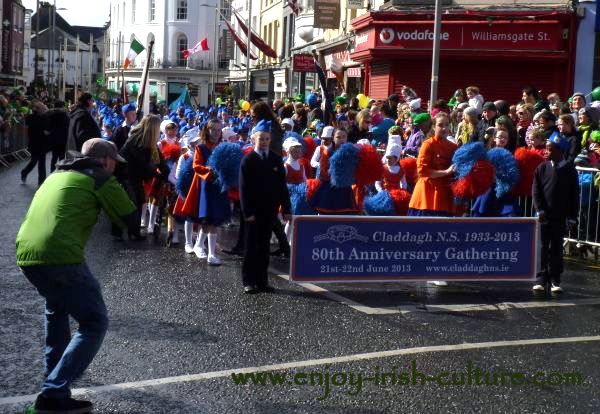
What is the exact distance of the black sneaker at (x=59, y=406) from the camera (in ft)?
18.8

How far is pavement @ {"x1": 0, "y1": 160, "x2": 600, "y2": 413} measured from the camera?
20.4 ft

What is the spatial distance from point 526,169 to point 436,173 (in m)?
1.20

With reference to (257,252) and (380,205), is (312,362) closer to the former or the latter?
(257,252)

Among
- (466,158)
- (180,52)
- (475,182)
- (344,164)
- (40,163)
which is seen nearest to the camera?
(466,158)

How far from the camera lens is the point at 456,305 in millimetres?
9414

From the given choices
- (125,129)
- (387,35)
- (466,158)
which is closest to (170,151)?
(125,129)

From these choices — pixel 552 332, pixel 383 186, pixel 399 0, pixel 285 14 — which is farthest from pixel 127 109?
pixel 285 14

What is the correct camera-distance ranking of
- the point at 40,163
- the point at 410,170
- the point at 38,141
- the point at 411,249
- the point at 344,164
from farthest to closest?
the point at 38,141 < the point at 40,163 < the point at 410,170 < the point at 344,164 < the point at 411,249

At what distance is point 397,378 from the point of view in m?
6.69

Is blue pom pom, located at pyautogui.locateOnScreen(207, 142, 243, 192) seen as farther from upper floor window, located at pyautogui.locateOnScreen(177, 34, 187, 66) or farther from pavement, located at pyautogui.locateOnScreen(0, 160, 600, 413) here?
upper floor window, located at pyautogui.locateOnScreen(177, 34, 187, 66)

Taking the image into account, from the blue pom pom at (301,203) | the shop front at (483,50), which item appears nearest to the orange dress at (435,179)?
the blue pom pom at (301,203)

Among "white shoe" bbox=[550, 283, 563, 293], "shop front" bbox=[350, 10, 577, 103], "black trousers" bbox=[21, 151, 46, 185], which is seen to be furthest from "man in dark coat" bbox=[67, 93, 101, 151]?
"shop front" bbox=[350, 10, 577, 103]

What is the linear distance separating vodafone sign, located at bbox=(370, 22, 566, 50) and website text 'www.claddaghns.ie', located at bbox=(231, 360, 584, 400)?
18345mm

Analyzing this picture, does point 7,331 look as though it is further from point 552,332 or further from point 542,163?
point 542,163
